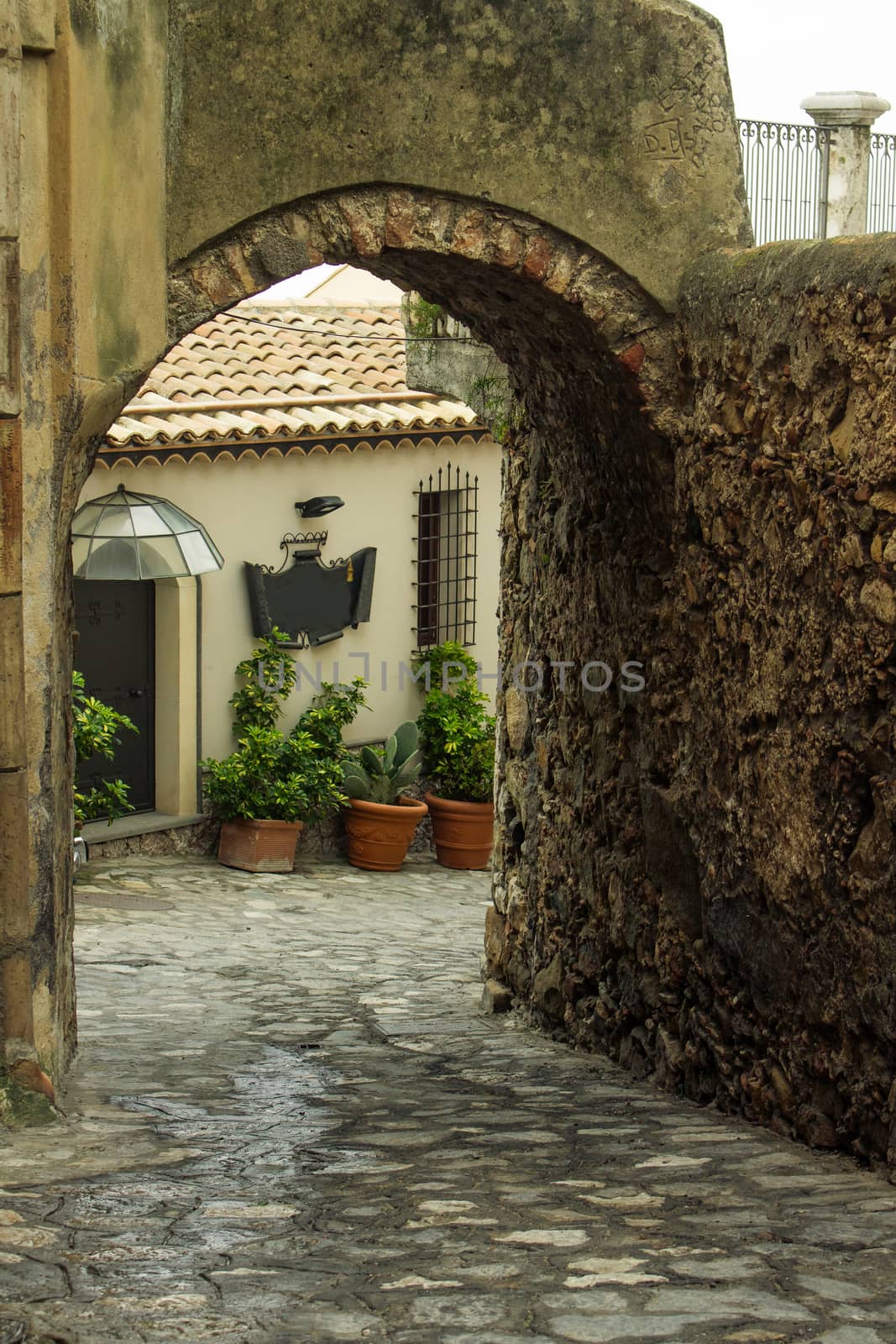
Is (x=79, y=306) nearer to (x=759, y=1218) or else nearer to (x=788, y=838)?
(x=788, y=838)

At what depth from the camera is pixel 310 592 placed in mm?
11953

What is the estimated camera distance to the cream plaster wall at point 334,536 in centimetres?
1131

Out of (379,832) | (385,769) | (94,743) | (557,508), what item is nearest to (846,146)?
(385,769)

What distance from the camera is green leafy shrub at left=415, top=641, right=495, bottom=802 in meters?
12.5

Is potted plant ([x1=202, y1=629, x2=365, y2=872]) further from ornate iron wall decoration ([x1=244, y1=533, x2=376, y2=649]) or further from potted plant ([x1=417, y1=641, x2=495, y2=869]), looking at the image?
potted plant ([x1=417, y1=641, x2=495, y2=869])

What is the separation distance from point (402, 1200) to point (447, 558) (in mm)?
9550

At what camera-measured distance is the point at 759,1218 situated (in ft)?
11.9

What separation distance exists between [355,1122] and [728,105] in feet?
11.1

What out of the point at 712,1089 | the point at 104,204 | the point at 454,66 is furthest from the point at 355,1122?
the point at 454,66

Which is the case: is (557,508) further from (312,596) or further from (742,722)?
(312,596)

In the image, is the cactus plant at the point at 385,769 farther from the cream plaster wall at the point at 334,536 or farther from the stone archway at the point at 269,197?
the stone archway at the point at 269,197

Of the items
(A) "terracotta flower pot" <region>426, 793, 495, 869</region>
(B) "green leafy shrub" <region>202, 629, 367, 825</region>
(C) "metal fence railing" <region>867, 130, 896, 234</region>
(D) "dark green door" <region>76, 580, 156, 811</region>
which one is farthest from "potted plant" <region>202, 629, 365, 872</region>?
(C) "metal fence railing" <region>867, 130, 896, 234</region>

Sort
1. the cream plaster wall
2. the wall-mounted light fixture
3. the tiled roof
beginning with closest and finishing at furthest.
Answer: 1. the tiled roof
2. the cream plaster wall
3. the wall-mounted light fixture

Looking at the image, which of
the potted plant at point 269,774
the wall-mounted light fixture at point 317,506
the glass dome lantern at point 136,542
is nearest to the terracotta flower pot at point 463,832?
the potted plant at point 269,774
